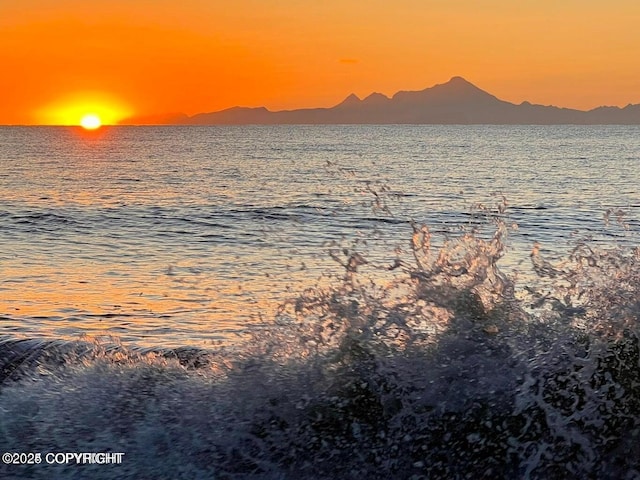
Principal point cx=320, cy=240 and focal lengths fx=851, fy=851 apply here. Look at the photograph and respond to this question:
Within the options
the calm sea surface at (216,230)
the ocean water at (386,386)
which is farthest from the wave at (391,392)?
the calm sea surface at (216,230)

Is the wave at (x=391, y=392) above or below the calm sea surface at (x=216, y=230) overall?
above

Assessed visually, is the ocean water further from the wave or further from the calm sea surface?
the calm sea surface

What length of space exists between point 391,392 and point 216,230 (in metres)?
20.0

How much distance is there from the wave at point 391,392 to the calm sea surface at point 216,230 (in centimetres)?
Answer: 177

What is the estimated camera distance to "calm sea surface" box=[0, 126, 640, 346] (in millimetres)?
12899

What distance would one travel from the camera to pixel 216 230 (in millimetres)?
26328

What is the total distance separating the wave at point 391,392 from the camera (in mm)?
6191

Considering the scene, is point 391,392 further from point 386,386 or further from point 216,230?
point 216,230

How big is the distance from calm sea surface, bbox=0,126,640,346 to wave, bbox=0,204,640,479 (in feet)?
5.80

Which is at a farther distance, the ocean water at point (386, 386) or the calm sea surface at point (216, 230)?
the calm sea surface at point (216, 230)

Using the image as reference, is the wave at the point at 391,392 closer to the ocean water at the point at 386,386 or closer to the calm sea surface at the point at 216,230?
the ocean water at the point at 386,386

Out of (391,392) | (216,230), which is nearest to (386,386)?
(391,392)

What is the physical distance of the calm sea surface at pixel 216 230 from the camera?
42.3ft

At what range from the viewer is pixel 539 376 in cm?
654
